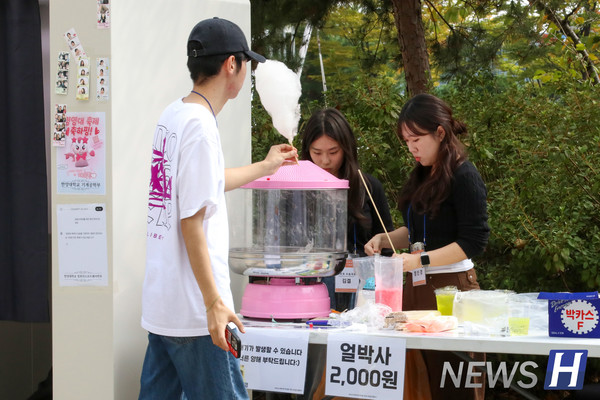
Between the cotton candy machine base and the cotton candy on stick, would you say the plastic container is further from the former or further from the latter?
the cotton candy on stick

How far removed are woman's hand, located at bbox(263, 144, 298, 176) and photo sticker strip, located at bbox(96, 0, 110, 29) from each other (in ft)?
3.15

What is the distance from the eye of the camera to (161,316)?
2.47 m

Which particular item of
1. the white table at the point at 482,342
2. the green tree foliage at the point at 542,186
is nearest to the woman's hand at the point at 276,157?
the white table at the point at 482,342

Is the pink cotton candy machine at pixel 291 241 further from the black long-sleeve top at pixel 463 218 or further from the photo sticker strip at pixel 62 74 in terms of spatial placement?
the photo sticker strip at pixel 62 74

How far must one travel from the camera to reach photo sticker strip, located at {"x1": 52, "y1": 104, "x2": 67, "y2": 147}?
3307mm

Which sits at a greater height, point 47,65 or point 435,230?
point 47,65

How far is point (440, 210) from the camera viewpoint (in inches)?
135

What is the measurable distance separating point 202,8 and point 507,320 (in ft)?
7.20

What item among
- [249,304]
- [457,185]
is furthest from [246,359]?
[457,185]

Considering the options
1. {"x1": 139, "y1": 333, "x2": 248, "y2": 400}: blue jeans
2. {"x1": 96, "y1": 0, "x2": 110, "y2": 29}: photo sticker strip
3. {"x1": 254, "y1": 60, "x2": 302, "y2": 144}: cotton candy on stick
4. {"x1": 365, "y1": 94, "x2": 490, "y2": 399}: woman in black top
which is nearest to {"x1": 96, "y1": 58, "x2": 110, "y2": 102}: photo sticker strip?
{"x1": 96, "y1": 0, "x2": 110, "y2": 29}: photo sticker strip

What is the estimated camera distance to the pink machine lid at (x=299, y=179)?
328 centimetres

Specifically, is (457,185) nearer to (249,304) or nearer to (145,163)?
(249,304)

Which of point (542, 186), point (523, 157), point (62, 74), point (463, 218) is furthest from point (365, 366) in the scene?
point (523, 157)

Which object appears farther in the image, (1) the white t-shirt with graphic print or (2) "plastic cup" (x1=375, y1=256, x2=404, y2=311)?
(2) "plastic cup" (x1=375, y1=256, x2=404, y2=311)
